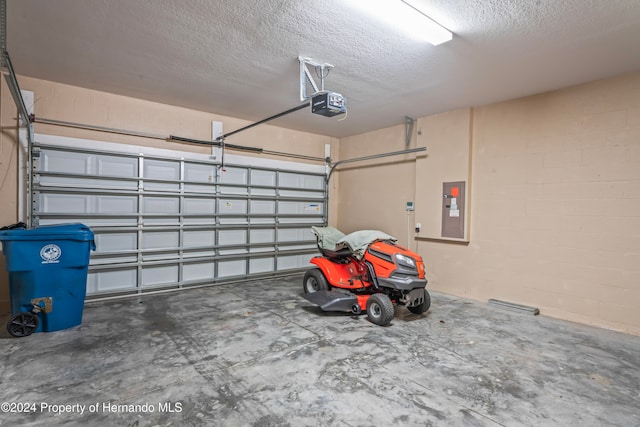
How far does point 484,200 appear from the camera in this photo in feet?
15.3

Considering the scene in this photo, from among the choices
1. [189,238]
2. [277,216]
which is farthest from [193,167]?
[277,216]

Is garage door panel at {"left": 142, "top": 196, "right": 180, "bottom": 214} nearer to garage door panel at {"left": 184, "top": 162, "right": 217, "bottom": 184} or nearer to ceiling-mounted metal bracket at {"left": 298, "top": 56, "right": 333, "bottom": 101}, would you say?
garage door panel at {"left": 184, "top": 162, "right": 217, "bottom": 184}

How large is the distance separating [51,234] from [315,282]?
3.06 metres

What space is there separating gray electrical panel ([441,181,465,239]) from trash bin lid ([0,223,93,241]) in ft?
15.4

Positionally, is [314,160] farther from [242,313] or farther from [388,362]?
[388,362]

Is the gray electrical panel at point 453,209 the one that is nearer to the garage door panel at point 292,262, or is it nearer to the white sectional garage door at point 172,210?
the white sectional garage door at point 172,210

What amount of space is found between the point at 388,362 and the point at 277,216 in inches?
153

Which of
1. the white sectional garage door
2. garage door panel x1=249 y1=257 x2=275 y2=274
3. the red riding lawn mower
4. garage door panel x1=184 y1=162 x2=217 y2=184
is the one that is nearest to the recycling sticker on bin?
the white sectional garage door

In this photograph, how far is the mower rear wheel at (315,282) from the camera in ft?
14.4

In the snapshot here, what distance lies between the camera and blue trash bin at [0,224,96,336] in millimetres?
3037

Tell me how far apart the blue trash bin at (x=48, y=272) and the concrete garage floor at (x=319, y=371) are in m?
0.24

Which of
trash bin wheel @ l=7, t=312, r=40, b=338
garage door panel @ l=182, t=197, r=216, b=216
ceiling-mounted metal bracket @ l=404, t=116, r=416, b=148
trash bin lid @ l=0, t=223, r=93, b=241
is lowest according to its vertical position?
trash bin wheel @ l=7, t=312, r=40, b=338

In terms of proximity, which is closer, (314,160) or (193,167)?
(193,167)

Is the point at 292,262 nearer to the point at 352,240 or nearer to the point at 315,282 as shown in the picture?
the point at 315,282
